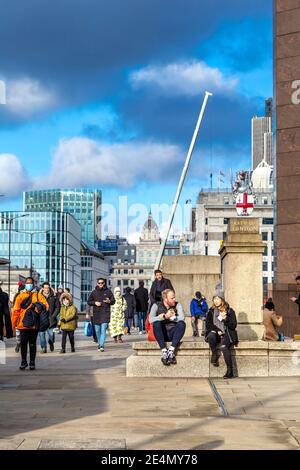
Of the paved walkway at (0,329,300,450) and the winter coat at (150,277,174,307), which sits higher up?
the winter coat at (150,277,174,307)

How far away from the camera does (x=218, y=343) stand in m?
16.7

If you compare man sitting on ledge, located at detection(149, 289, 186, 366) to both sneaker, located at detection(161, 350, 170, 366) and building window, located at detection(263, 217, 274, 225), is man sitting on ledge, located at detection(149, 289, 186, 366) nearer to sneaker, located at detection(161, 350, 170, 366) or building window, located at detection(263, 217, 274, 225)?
sneaker, located at detection(161, 350, 170, 366)

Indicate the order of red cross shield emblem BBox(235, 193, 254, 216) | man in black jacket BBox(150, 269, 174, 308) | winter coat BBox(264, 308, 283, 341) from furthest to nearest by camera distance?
man in black jacket BBox(150, 269, 174, 308)
red cross shield emblem BBox(235, 193, 254, 216)
winter coat BBox(264, 308, 283, 341)

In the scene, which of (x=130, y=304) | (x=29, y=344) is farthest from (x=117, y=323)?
(x=29, y=344)

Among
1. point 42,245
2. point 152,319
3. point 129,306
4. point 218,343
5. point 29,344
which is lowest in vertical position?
point 29,344

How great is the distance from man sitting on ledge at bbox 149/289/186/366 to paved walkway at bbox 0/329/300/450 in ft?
1.82

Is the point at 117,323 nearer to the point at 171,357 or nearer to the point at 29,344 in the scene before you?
the point at 29,344

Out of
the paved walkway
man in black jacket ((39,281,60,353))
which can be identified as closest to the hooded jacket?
man in black jacket ((39,281,60,353))

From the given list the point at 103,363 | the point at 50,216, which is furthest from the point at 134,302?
the point at 50,216

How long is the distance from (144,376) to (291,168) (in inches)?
718

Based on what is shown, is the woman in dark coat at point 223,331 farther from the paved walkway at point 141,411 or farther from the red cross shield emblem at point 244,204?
the red cross shield emblem at point 244,204

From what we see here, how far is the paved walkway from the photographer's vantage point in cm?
938

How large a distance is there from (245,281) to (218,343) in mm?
1842
